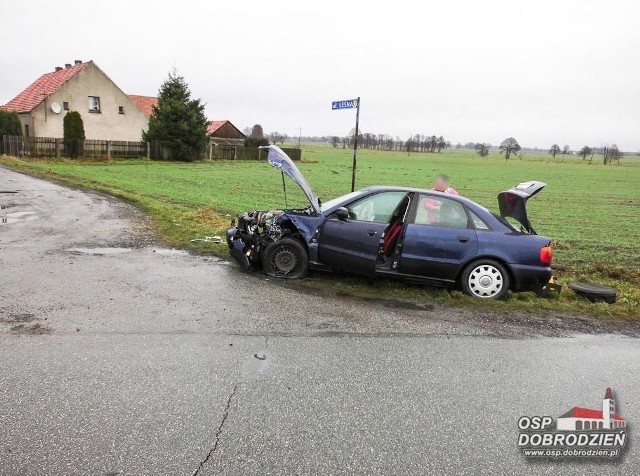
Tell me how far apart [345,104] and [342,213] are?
4399mm

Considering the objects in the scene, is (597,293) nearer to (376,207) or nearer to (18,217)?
(376,207)

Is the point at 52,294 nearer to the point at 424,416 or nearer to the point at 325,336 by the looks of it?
the point at 325,336

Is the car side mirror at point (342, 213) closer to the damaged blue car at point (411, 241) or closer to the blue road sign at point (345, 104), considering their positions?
the damaged blue car at point (411, 241)

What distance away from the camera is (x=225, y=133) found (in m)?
54.0

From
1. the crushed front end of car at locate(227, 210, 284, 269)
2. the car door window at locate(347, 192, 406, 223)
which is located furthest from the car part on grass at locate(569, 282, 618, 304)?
the crushed front end of car at locate(227, 210, 284, 269)

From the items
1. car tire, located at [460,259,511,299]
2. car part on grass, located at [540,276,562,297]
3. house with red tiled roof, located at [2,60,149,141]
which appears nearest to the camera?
car tire, located at [460,259,511,299]

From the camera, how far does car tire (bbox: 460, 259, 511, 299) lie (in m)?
6.08

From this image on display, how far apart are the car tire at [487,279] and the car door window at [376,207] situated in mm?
1322

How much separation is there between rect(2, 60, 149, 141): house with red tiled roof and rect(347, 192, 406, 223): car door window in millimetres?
37945

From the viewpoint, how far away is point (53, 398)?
10.6 ft

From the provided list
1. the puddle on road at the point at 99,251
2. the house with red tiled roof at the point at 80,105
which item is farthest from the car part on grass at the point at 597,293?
the house with red tiled roof at the point at 80,105

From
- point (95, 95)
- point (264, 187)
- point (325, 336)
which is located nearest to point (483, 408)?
point (325, 336)

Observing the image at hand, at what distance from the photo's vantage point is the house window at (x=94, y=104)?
38656 mm

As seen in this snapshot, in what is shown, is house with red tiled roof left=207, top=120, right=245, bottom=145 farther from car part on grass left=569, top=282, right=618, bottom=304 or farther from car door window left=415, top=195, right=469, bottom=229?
car part on grass left=569, top=282, right=618, bottom=304
